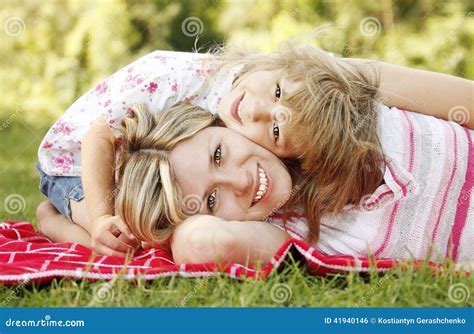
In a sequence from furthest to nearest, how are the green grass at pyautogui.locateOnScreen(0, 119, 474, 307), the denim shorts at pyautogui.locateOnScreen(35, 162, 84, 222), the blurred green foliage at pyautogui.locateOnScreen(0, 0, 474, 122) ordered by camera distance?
the blurred green foliage at pyautogui.locateOnScreen(0, 0, 474, 122), the denim shorts at pyautogui.locateOnScreen(35, 162, 84, 222), the green grass at pyautogui.locateOnScreen(0, 119, 474, 307)

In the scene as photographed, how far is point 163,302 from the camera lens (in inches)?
63.2

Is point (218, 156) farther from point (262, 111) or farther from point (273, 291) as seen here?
point (273, 291)

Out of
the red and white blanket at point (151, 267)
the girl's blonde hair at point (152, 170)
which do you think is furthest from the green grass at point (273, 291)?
the girl's blonde hair at point (152, 170)

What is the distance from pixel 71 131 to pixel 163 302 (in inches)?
45.4

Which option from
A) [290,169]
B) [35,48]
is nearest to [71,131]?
[290,169]

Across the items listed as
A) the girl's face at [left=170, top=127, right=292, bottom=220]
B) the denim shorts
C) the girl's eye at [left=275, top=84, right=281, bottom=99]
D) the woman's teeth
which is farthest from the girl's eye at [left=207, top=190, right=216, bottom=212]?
the denim shorts

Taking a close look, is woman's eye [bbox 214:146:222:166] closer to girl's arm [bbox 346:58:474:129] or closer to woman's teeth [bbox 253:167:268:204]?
woman's teeth [bbox 253:167:268:204]

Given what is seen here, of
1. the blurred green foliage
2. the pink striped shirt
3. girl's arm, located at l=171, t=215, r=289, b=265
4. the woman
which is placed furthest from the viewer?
the blurred green foliage

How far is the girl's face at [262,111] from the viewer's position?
208 centimetres

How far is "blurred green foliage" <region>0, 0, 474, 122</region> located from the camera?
14.9 feet

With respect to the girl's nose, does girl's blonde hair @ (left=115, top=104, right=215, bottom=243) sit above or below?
below

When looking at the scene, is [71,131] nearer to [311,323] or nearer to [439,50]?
[311,323]

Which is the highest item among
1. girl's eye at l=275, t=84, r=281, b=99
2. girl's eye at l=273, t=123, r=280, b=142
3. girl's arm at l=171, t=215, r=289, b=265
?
girl's eye at l=275, t=84, r=281, b=99

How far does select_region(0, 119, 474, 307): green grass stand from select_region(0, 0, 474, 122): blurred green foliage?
2.69 m
